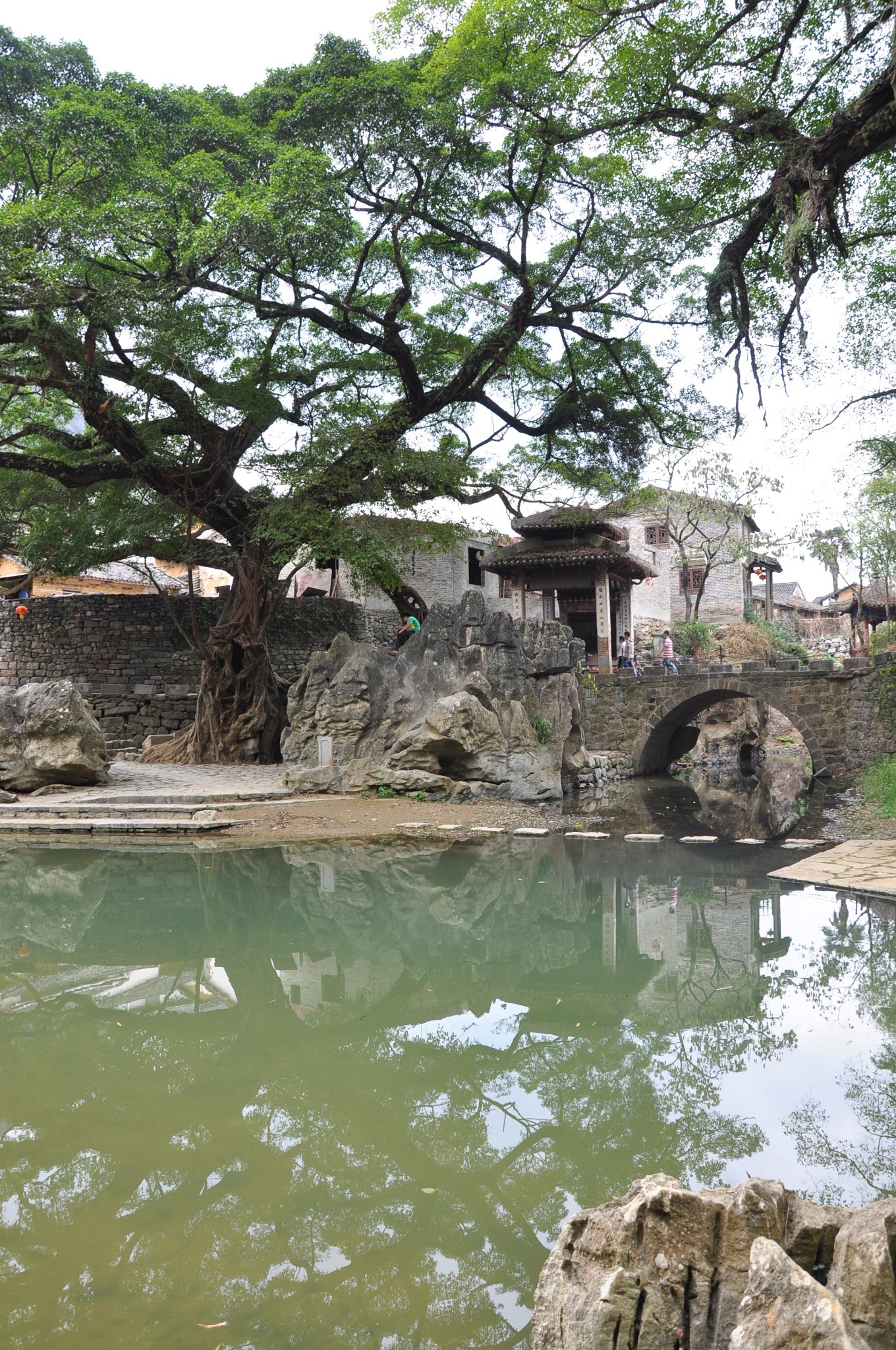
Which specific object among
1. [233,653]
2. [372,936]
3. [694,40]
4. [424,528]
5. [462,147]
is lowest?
[372,936]

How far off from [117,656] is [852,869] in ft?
54.5

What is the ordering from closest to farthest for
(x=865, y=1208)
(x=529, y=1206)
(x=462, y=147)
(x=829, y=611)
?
(x=865, y=1208)
(x=529, y=1206)
(x=462, y=147)
(x=829, y=611)

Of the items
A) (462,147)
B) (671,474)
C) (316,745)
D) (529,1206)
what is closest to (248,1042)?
(529,1206)

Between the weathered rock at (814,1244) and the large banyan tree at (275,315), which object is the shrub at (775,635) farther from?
the weathered rock at (814,1244)

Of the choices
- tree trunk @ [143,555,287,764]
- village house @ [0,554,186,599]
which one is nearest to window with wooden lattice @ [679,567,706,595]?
village house @ [0,554,186,599]

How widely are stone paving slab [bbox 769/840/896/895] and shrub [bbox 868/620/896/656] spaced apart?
1627 cm

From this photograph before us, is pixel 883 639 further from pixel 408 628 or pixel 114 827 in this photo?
pixel 114 827

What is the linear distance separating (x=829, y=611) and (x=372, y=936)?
39.2 meters

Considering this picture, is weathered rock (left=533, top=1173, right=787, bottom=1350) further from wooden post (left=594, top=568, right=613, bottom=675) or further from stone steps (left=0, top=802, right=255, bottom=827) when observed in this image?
wooden post (left=594, top=568, right=613, bottom=675)

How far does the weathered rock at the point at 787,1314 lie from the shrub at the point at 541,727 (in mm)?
12765

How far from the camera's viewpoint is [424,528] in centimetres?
1683

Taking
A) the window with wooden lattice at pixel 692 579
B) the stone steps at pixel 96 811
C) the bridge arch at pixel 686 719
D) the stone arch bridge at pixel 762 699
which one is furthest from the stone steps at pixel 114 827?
the window with wooden lattice at pixel 692 579

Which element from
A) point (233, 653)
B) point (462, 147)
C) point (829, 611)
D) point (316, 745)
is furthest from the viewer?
point (829, 611)

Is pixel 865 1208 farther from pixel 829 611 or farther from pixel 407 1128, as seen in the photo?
pixel 829 611
